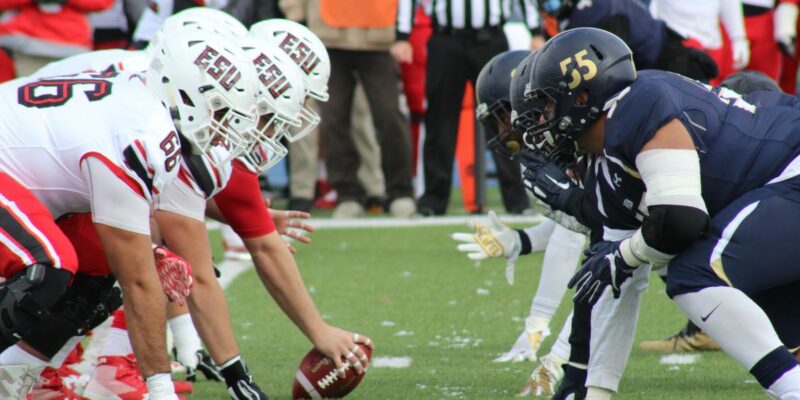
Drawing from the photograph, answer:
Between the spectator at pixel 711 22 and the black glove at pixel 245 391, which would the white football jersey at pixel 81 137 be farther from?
the spectator at pixel 711 22

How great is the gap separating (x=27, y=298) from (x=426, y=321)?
2.83 m

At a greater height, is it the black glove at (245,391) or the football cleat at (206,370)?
the black glove at (245,391)

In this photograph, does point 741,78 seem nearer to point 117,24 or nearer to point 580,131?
point 580,131

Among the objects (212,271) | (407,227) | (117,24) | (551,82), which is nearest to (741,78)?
(551,82)

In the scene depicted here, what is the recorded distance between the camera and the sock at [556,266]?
204 inches

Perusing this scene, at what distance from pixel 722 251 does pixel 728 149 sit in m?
0.33

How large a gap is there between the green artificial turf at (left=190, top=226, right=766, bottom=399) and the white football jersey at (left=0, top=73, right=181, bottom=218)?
1245 mm

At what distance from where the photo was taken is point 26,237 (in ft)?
12.6

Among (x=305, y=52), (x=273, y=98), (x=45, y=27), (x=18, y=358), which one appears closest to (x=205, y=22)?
(x=305, y=52)

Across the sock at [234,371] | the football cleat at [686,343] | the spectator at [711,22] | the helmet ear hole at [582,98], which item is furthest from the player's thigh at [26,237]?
the spectator at [711,22]

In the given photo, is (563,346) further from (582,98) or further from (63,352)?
(63,352)

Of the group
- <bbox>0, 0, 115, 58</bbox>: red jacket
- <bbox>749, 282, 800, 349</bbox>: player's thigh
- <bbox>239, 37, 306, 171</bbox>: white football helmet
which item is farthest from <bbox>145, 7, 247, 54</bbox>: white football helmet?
<bbox>0, 0, 115, 58</bbox>: red jacket

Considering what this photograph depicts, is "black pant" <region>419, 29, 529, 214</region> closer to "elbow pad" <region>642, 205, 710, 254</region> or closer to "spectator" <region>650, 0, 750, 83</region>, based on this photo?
"spectator" <region>650, 0, 750, 83</region>

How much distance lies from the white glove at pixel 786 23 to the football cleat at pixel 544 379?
5934 mm
